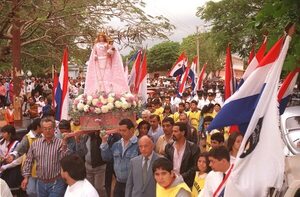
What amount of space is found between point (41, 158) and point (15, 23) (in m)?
9.97

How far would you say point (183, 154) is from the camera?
705 centimetres

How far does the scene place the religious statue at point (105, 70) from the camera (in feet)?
30.7

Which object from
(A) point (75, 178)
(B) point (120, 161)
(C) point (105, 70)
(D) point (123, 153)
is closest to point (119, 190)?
(B) point (120, 161)

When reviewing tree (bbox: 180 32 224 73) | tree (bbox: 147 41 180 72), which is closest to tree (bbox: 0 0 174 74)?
tree (bbox: 180 32 224 73)

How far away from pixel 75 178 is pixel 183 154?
239 centimetres

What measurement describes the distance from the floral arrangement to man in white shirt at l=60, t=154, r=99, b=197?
325cm

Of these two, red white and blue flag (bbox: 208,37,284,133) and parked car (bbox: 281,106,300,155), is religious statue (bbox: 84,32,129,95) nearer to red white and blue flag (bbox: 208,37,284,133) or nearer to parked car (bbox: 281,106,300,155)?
parked car (bbox: 281,106,300,155)

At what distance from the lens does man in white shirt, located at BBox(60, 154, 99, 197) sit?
4812mm

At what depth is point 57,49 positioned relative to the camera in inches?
802

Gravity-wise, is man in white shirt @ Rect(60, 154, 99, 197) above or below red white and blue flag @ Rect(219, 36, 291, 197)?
below

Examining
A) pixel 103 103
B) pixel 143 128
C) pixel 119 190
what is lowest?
pixel 119 190

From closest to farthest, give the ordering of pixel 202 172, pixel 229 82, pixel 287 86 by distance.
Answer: pixel 287 86 < pixel 202 172 < pixel 229 82

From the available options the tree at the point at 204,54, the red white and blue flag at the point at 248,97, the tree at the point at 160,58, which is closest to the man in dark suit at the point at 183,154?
the red white and blue flag at the point at 248,97

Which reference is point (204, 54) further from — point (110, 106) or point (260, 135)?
point (260, 135)
